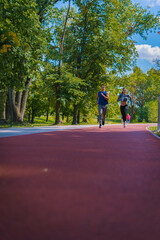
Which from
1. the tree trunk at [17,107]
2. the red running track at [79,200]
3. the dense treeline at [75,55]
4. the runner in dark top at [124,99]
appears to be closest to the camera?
the red running track at [79,200]

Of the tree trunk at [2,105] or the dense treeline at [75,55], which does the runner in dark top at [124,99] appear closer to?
the dense treeline at [75,55]

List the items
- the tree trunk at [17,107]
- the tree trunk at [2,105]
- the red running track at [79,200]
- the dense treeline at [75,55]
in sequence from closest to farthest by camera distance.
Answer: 1. the red running track at [79,200]
2. the dense treeline at [75,55]
3. the tree trunk at [17,107]
4. the tree trunk at [2,105]

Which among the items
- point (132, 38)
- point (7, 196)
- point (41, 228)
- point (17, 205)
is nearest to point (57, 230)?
point (41, 228)

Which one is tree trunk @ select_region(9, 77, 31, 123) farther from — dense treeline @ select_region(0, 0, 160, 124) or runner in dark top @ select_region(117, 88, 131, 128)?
runner in dark top @ select_region(117, 88, 131, 128)

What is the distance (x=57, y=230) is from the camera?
1.80m

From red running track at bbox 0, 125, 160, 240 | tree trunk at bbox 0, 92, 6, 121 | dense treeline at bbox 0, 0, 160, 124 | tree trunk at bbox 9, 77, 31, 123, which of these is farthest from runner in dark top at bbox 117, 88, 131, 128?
tree trunk at bbox 0, 92, 6, 121

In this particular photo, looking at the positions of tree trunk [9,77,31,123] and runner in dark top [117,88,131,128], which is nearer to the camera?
runner in dark top [117,88,131,128]

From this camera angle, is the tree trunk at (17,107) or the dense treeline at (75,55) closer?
the dense treeline at (75,55)

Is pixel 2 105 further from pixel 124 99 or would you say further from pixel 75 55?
pixel 124 99

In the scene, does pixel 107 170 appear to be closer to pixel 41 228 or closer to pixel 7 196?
pixel 7 196

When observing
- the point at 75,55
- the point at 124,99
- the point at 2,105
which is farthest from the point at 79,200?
the point at 2,105

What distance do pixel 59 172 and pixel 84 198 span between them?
3.75 feet

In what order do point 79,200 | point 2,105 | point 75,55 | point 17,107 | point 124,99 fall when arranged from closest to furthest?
point 79,200, point 124,99, point 17,107, point 75,55, point 2,105

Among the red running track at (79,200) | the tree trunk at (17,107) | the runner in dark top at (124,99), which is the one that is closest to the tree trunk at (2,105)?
the tree trunk at (17,107)
